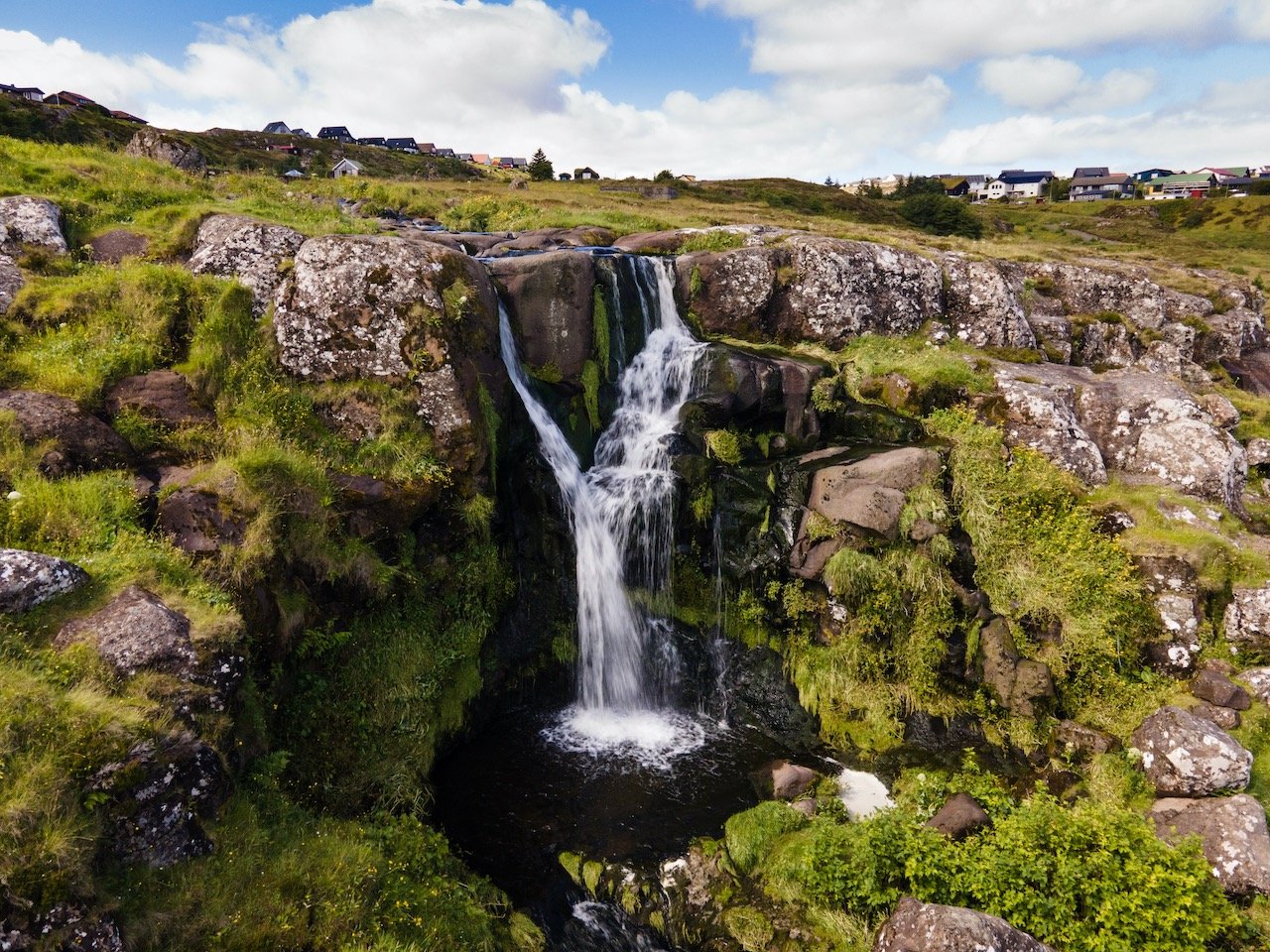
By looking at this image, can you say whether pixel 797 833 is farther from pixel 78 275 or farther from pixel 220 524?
pixel 78 275

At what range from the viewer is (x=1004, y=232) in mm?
61469

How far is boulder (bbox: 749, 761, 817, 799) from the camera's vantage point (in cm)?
1132

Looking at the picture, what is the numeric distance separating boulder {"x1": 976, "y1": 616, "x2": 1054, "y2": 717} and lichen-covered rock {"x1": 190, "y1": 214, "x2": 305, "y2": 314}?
16.6 metres

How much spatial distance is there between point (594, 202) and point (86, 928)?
42997mm

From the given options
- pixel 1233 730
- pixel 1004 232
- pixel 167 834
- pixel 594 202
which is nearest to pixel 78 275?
pixel 167 834

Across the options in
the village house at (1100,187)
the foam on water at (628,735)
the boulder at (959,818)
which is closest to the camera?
the boulder at (959,818)

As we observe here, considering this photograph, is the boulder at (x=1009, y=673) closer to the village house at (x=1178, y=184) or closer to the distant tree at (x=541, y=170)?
the distant tree at (x=541, y=170)

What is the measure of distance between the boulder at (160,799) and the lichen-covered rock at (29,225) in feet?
44.5

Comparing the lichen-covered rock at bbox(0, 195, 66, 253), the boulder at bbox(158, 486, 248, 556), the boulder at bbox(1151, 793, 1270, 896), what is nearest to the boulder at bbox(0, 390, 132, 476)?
the boulder at bbox(158, 486, 248, 556)

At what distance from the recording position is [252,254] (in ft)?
47.8

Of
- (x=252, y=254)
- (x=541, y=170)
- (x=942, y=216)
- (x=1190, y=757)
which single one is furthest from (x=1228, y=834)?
(x=541, y=170)

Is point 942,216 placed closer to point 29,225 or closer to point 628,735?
point 628,735

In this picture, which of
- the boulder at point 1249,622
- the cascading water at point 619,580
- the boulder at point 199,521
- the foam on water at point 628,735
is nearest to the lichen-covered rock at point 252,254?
the cascading water at point 619,580

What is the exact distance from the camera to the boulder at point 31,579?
724cm
